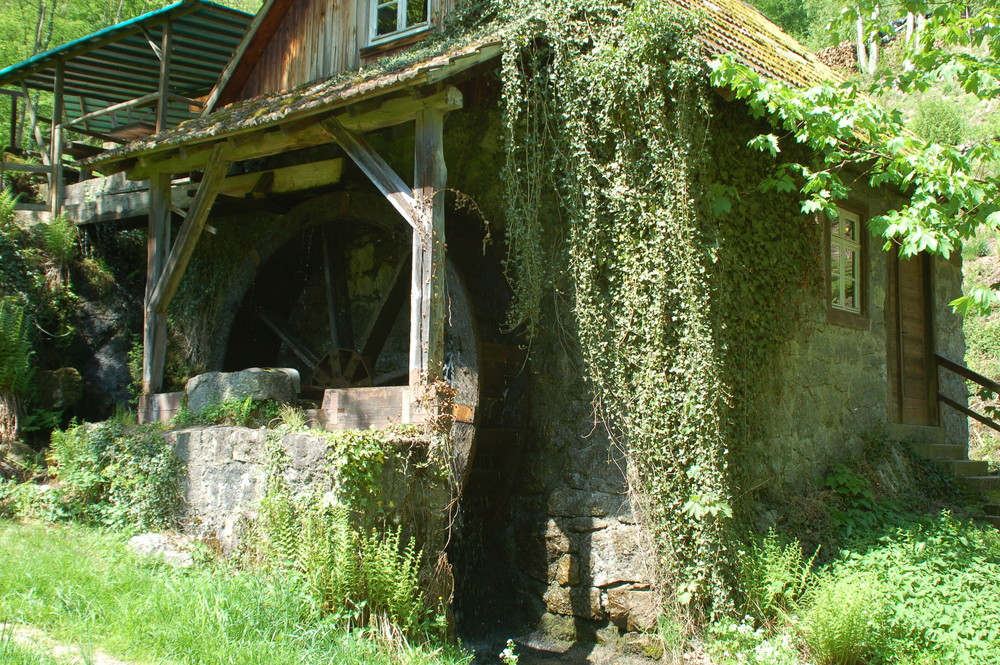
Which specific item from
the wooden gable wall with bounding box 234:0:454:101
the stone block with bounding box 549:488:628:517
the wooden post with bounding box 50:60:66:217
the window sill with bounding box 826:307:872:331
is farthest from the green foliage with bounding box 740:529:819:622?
the wooden post with bounding box 50:60:66:217

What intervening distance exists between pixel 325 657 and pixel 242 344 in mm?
5205

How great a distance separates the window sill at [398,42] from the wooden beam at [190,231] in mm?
1840

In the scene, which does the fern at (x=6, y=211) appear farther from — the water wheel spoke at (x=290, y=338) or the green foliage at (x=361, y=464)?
the green foliage at (x=361, y=464)

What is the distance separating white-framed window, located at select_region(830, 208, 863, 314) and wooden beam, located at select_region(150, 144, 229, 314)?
529cm

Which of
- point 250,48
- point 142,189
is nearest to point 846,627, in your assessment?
point 250,48

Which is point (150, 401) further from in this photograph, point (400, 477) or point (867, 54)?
point (867, 54)

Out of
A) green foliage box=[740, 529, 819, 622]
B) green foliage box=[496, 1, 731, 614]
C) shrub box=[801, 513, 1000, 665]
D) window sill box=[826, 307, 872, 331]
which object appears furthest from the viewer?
window sill box=[826, 307, 872, 331]

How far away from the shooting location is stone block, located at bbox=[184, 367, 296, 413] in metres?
6.37

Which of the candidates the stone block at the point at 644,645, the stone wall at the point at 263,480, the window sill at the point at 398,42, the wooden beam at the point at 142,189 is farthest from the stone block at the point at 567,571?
the window sill at the point at 398,42

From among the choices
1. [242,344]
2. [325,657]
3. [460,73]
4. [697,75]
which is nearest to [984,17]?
[697,75]

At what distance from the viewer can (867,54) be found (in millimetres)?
26484

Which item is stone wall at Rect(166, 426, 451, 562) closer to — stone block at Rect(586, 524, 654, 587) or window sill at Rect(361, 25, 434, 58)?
stone block at Rect(586, 524, 654, 587)

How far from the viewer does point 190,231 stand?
723cm

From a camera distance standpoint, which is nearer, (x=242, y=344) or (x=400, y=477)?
(x=400, y=477)
